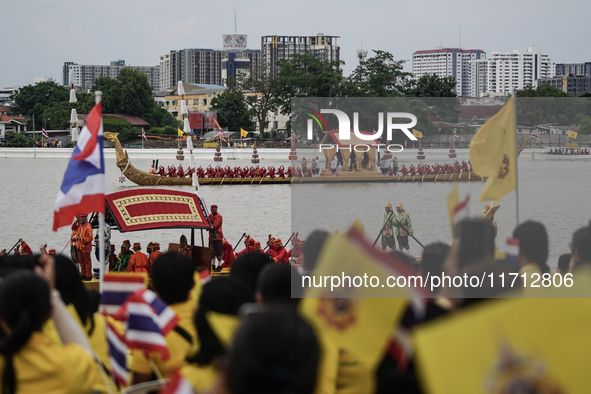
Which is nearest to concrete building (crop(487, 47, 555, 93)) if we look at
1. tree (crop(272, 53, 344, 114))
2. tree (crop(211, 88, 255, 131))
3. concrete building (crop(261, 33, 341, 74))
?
concrete building (crop(261, 33, 341, 74))

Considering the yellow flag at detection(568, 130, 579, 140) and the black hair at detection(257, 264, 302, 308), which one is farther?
the yellow flag at detection(568, 130, 579, 140)

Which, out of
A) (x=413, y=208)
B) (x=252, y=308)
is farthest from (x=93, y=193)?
(x=413, y=208)

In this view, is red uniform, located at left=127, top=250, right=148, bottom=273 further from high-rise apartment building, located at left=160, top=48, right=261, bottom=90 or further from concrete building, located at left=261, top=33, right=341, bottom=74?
high-rise apartment building, located at left=160, top=48, right=261, bottom=90

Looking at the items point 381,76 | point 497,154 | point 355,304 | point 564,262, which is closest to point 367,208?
point 497,154

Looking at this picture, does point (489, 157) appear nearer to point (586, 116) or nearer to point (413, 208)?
point (586, 116)

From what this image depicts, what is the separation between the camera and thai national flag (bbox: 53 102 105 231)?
5.82 metres

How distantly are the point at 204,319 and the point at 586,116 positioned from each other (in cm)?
787

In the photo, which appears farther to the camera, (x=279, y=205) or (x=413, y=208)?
(x=279, y=205)

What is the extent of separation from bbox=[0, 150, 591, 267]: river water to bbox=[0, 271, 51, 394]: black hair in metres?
3.82

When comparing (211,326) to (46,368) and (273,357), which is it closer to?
(46,368)

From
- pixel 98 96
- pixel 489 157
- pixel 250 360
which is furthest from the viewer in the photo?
pixel 98 96

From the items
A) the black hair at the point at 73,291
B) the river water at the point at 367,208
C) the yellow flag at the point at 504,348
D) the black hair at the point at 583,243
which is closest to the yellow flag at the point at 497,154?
the river water at the point at 367,208

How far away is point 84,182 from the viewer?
19.5 feet

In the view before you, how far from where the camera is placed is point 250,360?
1.51m
